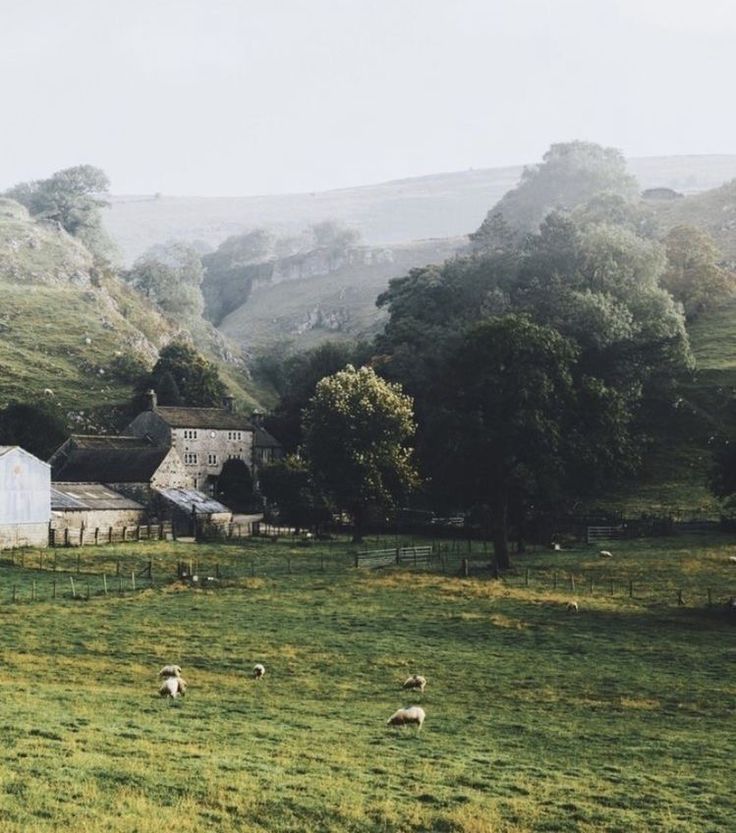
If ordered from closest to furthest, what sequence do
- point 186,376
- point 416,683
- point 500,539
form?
point 416,683
point 500,539
point 186,376

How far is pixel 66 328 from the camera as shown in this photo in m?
163

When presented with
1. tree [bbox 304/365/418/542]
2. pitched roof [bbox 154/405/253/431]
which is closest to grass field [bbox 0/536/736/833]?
tree [bbox 304/365/418/542]

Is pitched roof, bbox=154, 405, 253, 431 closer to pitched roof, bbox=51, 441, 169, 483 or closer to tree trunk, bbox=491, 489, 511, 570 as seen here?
pitched roof, bbox=51, 441, 169, 483

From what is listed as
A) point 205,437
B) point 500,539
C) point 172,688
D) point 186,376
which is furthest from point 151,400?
point 172,688

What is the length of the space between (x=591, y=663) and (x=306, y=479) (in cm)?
6352

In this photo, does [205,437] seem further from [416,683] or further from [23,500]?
[416,683]

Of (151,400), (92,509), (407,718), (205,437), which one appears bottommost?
(92,509)

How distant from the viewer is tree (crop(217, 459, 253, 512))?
395 feet

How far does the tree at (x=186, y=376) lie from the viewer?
459ft

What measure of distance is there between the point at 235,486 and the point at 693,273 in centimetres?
7051

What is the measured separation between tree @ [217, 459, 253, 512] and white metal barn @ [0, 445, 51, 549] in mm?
41463

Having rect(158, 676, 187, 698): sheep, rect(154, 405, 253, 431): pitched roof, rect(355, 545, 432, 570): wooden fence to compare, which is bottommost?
rect(355, 545, 432, 570): wooden fence

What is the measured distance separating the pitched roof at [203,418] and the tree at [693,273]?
61.7 meters

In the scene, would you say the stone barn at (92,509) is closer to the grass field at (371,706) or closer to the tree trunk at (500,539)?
the grass field at (371,706)
